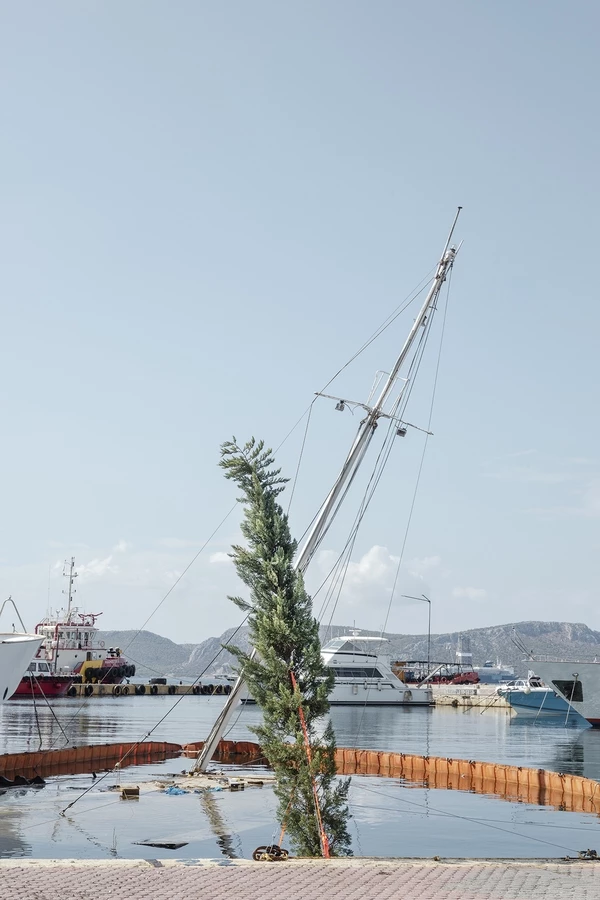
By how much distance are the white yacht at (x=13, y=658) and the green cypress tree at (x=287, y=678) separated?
15459mm

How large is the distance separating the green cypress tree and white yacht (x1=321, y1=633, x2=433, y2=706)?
9265cm

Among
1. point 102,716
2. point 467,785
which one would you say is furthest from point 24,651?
point 102,716

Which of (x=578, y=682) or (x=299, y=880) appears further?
(x=578, y=682)

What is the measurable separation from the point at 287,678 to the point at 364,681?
96.4 meters

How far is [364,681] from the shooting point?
11056 centimetres

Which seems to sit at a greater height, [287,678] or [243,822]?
[287,678]

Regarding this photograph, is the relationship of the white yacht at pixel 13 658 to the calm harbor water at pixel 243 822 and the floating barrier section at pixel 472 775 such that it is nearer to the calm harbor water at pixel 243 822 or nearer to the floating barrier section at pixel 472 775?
the calm harbor water at pixel 243 822

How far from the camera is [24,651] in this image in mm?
32031

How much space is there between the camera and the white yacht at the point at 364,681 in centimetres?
10969

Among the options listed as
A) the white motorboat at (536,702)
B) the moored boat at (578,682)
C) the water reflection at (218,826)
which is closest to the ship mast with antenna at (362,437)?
the water reflection at (218,826)

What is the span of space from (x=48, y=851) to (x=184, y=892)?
8578 mm

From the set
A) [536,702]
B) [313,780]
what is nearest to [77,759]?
[313,780]

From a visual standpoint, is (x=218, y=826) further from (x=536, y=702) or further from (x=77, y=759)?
(x=536, y=702)

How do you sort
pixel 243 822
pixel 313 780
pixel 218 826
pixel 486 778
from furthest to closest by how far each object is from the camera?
pixel 486 778
pixel 243 822
pixel 218 826
pixel 313 780
